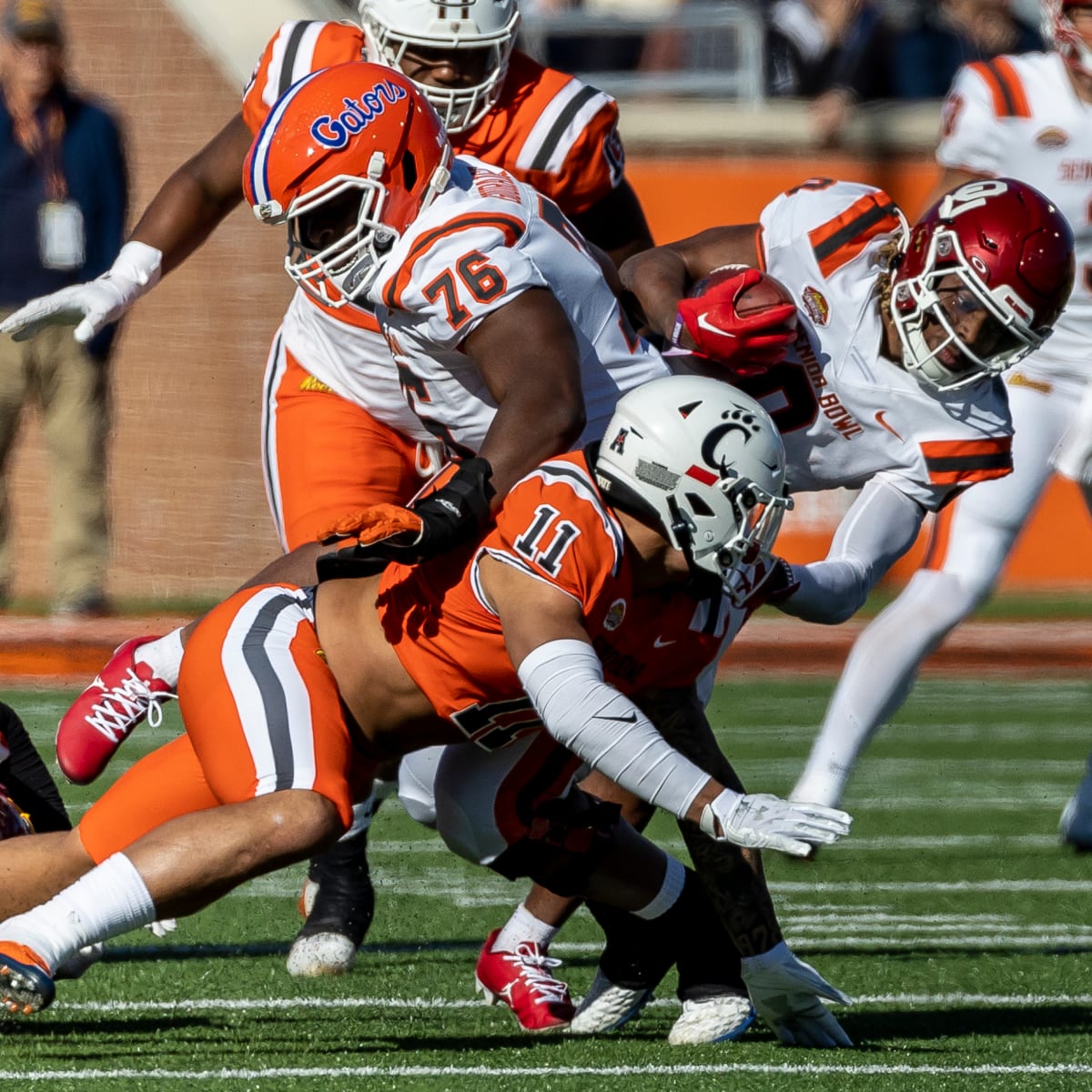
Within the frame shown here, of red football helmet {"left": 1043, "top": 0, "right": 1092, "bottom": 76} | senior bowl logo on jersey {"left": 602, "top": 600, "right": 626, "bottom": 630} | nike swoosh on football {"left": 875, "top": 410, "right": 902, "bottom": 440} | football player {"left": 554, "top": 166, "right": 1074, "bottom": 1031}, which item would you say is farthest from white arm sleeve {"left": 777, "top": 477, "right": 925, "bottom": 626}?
red football helmet {"left": 1043, "top": 0, "right": 1092, "bottom": 76}

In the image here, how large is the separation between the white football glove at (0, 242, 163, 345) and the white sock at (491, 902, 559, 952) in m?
1.41

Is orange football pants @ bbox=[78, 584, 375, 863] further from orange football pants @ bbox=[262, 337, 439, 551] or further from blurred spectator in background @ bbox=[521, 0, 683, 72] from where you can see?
blurred spectator in background @ bbox=[521, 0, 683, 72]

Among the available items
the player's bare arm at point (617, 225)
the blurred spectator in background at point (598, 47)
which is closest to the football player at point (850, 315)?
the player's bare arm at point (617, 225)

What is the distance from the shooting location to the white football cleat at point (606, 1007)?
165 inches

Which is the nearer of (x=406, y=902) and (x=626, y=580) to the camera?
(x=626, y=580)

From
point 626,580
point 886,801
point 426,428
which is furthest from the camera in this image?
point 886,801

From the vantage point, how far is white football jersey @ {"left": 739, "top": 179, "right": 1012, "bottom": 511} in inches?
179

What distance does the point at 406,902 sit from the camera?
545cm

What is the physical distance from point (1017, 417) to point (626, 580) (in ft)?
8.77

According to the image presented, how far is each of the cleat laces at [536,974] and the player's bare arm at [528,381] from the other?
37.8 inches

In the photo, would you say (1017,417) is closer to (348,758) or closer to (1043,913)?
(1043,913)

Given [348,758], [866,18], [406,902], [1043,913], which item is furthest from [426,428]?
[866,18]

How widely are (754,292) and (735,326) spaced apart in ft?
0.29

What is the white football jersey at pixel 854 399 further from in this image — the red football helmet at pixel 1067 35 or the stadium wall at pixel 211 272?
the stadium wall at pixel 211 272
